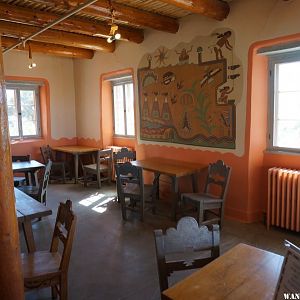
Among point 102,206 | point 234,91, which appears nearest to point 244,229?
point 234,91

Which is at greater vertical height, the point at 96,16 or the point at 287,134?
the point at 96,16

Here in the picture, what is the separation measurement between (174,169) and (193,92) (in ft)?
3.97

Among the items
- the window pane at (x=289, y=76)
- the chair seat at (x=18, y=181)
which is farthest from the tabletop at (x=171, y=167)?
the chair seat at (x=18, y=181)

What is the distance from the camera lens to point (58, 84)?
7.26 metres

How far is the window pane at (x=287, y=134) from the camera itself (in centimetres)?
388

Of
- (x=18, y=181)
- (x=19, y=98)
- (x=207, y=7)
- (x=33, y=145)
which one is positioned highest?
(x=207, y=7)

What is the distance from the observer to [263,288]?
1.37m

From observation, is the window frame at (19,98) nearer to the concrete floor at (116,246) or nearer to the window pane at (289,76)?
the concrete floor at (116,246)

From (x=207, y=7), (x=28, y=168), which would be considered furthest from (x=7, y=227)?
(x=28, y=168)

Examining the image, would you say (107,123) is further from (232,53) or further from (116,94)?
(232,53)

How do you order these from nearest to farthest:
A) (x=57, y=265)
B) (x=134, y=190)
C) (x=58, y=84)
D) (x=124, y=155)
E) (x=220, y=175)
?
(x=57, y=265) < (x=220, y=175) < (x=134, y=190) < (x=124, y=155) < (x=58, y=84)

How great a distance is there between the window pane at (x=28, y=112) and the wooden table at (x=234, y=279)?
638 centimetres

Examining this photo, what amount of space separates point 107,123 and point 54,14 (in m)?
2.81

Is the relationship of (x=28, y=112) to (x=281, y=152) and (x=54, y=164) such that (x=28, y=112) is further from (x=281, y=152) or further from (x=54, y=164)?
(x=281, y=152)
